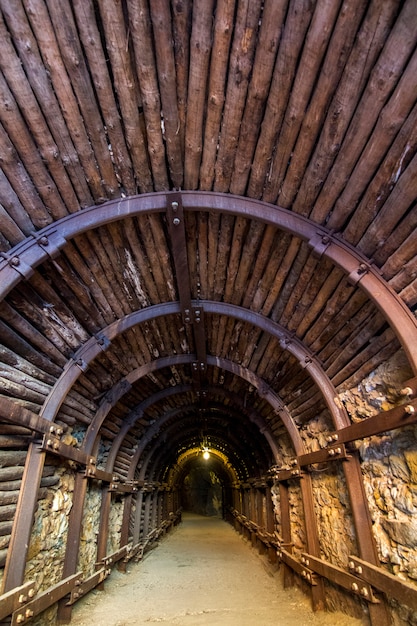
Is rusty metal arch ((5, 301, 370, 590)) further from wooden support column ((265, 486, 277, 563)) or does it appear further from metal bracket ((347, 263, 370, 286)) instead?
wooden support column ((265, 486, 277, 563))

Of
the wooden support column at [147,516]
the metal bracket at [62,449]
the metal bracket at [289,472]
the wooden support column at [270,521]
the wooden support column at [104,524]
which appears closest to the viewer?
the metal bracket at [62,449]

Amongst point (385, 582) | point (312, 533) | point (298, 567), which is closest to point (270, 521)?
point (298, 567)

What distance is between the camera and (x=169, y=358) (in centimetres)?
729

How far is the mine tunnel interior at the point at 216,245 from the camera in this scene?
2766 millimetres

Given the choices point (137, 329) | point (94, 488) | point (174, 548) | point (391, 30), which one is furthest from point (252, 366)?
point (174, 548)

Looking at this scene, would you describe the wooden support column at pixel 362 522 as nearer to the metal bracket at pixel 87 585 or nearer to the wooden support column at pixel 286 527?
the wooden support column at pixel 286 527

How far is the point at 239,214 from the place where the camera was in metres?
4.04

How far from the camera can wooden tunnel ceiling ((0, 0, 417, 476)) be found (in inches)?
106

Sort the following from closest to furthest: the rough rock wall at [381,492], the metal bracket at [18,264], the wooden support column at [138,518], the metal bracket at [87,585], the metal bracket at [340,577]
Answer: the metal bracket at [18,264] → the rough rock wall at [381,492] → the metal bracket at [340,577] → the metal bracket at [87,585] → the wooden support column at [138,518]

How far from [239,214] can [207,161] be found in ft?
2.22

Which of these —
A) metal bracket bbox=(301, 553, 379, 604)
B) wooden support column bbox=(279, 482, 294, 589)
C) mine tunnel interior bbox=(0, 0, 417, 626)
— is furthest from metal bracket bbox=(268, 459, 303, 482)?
metal bracket bbox=(301, 553, 379, 604)

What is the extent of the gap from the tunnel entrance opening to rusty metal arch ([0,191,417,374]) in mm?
27929

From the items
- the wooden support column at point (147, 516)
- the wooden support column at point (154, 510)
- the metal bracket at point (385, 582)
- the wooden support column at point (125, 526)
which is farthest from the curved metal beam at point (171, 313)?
the wooden support column at point (154, 510)

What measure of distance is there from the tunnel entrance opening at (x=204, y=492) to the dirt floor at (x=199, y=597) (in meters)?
19.5
